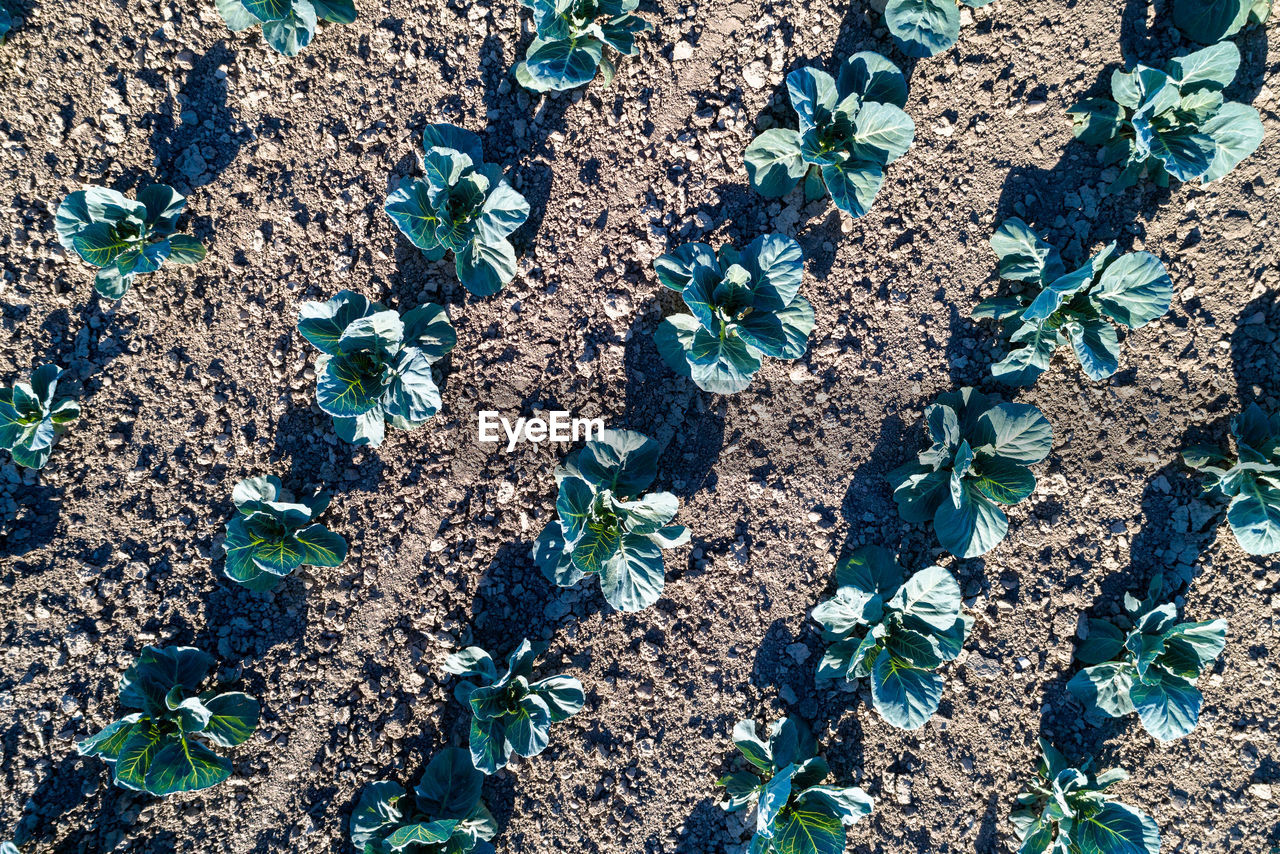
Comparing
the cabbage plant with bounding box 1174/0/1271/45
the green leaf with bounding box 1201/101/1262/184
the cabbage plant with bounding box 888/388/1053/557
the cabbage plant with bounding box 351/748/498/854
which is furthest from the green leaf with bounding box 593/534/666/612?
the cabbage plant with bounding box 1174/0/1271/45

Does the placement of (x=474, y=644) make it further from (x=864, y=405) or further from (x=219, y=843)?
(x=864, y=405)

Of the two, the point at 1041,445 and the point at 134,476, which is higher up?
the point at 1041,445

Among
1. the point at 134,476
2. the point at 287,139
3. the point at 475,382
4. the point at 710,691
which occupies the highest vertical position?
the point at 287,139

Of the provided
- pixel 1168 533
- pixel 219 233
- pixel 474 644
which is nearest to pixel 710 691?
pixel 474 644

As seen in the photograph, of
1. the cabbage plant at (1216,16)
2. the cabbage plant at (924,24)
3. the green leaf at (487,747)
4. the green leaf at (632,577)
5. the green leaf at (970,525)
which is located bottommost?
the green leaf at (487,747)

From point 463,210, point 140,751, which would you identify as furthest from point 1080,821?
point 140,751

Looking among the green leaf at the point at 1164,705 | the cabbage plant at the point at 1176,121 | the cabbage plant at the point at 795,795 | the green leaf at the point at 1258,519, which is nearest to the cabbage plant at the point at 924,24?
the cabbage plant at the point at 1176,121

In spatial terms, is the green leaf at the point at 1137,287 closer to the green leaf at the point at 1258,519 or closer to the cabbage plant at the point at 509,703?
the green leaf at the point at 1258,519
